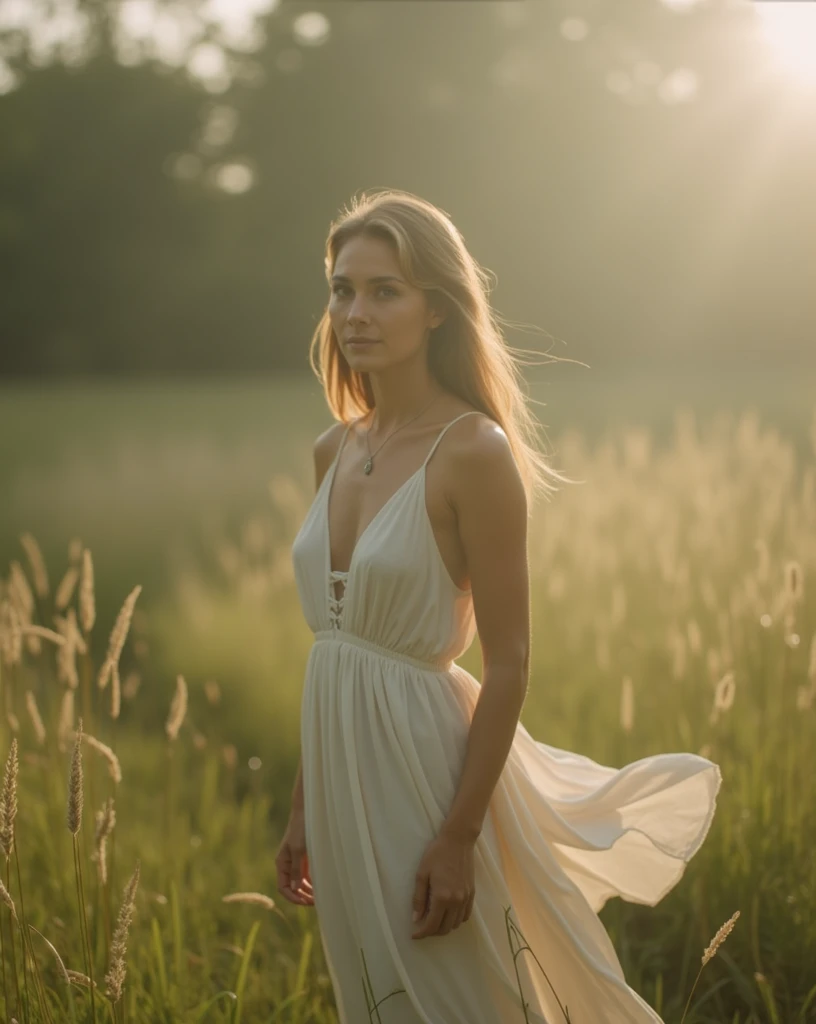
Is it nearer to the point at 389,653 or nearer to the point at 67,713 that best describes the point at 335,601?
the point at 389,653

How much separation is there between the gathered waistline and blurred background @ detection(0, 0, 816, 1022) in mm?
661

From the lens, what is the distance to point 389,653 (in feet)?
6.94

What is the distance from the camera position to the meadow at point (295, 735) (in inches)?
101

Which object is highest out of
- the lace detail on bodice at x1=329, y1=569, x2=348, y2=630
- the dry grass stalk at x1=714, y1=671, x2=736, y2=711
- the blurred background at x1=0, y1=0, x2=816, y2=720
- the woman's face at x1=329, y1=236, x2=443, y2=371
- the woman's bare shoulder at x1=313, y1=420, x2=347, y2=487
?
the blurred background at x1=0, y1=0, x2=816, y2=720

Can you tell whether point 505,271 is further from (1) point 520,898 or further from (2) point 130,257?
(1) point 520,898

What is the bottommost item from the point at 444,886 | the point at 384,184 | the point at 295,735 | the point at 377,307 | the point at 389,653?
the point at 295,735

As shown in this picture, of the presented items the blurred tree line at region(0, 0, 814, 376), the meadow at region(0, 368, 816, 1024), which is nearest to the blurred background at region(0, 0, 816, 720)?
the blurred tree line at region(0, 0, 814, 376)

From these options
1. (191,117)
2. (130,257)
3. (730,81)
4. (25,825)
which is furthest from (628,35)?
(25,825)

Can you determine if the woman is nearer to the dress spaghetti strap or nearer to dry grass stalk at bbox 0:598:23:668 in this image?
the dress spaghetti strap

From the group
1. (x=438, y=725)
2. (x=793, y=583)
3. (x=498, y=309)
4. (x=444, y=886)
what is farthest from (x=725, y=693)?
(x=498, y=309)

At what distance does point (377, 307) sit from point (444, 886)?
1.09 meters

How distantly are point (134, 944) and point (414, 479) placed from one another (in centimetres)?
180

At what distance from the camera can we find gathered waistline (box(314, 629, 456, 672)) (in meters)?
2.11

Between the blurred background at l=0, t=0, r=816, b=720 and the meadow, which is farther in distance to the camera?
the blurred background at l=0, t=0, r=816, b=720
